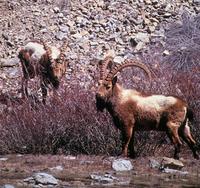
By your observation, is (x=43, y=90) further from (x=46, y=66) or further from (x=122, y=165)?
(x=122, y=165)

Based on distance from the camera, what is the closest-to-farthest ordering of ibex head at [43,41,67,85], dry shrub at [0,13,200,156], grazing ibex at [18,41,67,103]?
dry shrub at [0,13,200,156]
grazing ibex at [18,41,67,103]
ibex head at [43,41,67,85]

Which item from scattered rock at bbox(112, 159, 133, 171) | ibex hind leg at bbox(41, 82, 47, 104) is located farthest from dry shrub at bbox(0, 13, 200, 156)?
scattered rock at bbox(112, 159, 133, 171)

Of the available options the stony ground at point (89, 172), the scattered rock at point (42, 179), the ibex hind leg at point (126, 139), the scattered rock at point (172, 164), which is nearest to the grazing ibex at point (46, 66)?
the stony ground at point (89, 172)

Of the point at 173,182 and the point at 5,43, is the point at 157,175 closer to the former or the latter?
the point at 173,182

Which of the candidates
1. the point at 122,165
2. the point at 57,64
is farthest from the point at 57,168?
the point at 57,64

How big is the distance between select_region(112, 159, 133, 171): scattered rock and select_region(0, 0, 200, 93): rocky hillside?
1123 centimetres

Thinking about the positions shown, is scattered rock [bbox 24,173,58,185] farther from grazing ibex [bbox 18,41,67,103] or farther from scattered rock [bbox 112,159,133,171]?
grazing ibex [bbox 18,41,67,103]

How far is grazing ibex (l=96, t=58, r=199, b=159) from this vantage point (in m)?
16.1

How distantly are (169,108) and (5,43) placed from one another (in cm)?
1370

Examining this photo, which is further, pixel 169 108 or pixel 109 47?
pixel 109 47

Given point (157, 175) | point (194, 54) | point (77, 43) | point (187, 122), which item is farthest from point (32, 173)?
point (77, 43)

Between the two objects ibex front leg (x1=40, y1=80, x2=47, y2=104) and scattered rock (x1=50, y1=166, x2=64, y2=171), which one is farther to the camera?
ibex front leg (x1=40, y1=80, x2=47, y2=104)

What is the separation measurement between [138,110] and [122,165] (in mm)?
1169

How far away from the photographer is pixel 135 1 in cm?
3034
